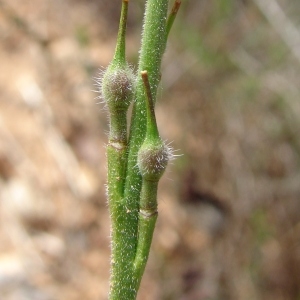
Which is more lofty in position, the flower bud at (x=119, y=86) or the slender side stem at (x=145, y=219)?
the flower bud at (x=119, y=86)

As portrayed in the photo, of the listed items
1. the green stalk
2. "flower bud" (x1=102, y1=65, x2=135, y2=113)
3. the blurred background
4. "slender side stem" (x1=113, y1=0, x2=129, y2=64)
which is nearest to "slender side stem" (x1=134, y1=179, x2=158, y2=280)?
the green stalk

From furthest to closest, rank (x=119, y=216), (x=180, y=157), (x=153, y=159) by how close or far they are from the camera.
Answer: (x=180, y=157)
(x=119, y=216)
(x=153, y=159)

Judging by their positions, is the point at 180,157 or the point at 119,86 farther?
the point at 180,157

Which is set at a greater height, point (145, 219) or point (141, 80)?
point (141, 80)

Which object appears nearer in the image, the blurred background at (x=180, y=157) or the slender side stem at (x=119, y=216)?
the slender side stem at (x=119, y=216)

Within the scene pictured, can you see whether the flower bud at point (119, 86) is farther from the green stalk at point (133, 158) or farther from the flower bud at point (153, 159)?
the flower bud at point (153, 159)

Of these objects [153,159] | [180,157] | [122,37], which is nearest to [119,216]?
[153,159]

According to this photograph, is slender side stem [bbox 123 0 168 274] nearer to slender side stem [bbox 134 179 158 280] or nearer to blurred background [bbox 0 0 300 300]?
slender side stem [bbox 134 179 158 280]

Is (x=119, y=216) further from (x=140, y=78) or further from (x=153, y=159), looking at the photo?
(x=140, y=78)

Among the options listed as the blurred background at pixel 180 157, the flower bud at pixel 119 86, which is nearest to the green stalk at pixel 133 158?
the flower bud at pixel 119 86
